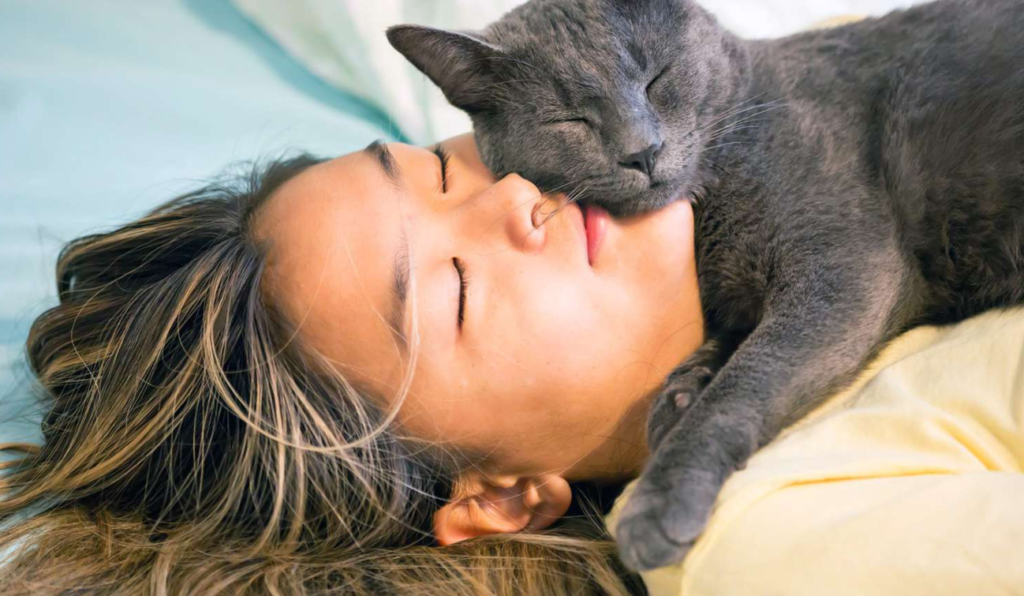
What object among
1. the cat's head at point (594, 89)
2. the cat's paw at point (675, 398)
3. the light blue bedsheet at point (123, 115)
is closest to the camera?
the cat's paw at point (675, 398)

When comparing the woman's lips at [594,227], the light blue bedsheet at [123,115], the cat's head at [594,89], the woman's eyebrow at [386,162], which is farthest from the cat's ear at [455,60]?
the light blue bedsheet at [123,115]

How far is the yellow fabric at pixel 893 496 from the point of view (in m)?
0.73

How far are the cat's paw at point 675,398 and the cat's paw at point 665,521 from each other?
0.41 feet

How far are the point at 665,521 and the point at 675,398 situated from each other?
0.88 ft

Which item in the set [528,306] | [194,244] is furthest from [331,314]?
[194,244]

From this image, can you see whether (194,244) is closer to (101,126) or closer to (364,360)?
(364,360)

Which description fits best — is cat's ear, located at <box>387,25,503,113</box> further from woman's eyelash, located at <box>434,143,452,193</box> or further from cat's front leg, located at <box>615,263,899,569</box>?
cat's front leg, located at <box>615,263,899,569</box>

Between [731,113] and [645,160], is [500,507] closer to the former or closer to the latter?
[645,160]

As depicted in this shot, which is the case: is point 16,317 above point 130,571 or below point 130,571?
above

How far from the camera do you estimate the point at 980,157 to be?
109cm

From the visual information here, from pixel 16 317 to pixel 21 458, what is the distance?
391 mm

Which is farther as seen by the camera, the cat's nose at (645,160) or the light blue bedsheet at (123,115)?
the light blue bedsheet at (123,115)

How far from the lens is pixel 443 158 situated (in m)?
1.23

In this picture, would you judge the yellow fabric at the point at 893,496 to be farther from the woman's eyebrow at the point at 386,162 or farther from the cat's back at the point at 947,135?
the woman's eyebrow at the point at 386,162
